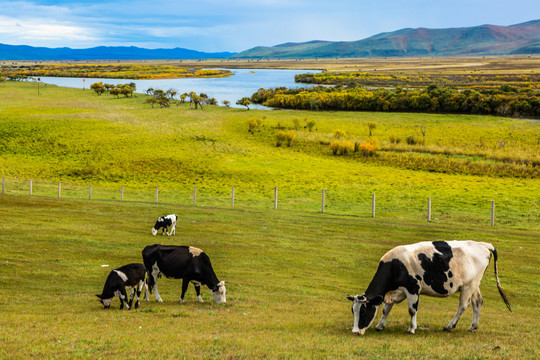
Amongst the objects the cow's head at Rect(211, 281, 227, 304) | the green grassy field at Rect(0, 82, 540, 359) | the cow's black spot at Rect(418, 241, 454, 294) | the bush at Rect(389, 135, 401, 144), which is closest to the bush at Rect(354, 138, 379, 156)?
the green grassy field at Rect(0, 82, 540, 359)

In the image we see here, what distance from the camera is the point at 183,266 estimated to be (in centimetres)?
1655

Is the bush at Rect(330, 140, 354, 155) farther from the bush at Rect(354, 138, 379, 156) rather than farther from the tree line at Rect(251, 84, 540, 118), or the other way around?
the tree line at Rect(251, 84, 540, 118)

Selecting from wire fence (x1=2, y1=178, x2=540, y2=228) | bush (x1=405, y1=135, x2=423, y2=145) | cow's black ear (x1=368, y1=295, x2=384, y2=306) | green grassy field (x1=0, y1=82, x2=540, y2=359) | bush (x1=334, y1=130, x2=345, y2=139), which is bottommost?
wire fence (x1=2, y1=178, x2=540, y2=228)

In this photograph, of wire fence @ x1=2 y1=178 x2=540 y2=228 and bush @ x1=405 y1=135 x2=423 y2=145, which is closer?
wire fence @ x1=2 y1=178 x2=540 y2=228

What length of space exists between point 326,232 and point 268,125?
62.1m

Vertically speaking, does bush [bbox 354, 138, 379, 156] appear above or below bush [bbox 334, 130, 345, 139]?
below

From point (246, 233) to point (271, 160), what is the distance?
129 feet

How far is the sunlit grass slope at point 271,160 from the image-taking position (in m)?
49.9

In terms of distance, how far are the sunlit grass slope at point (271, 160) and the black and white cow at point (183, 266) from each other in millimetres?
28071

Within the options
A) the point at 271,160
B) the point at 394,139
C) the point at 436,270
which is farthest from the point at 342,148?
the point at 436,270

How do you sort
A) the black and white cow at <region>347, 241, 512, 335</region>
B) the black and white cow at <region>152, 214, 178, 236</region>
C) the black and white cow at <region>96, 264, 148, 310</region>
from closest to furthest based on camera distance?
the black and white cow at <region>347, 241, 512, 335</region> → the black and white cow at <region>96, 264, 148, 310</region> → the black and white cow at <region>152, 214, 178, 236</region>

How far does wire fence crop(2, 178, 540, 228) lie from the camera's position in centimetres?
4234

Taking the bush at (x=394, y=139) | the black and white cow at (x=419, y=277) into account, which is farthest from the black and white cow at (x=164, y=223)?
the bush at (x=394, y=139)

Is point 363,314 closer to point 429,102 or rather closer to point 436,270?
point 436,270
